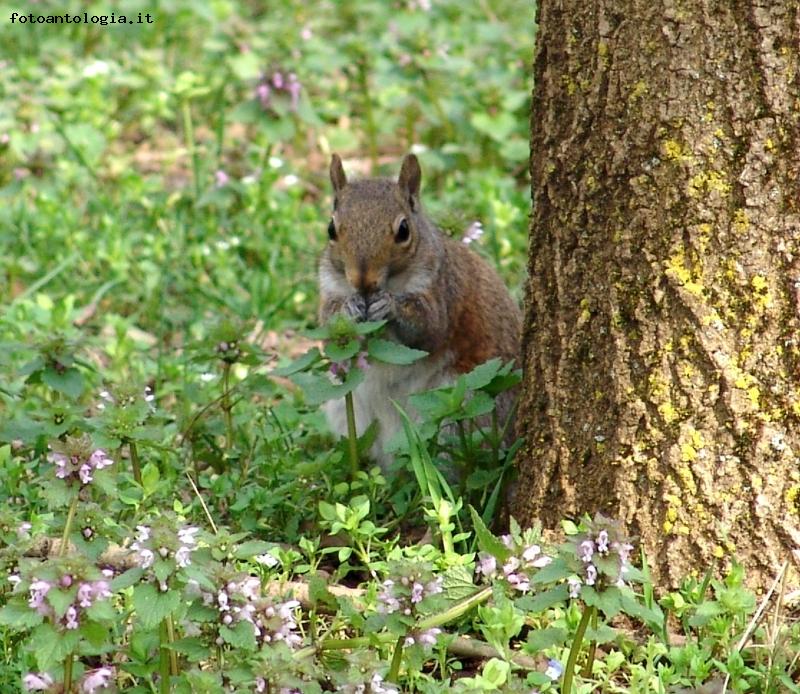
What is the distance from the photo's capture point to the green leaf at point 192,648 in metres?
2.51

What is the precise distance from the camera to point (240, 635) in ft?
8.03

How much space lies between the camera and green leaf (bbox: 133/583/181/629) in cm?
240

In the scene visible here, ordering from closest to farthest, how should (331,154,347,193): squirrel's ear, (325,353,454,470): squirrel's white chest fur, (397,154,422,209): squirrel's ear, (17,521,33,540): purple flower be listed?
(17,521,33,540): purple flower, (325,353,454,470): squirrel's white chest fur, (397,154,422,209): squirrel's ear, (331,154,347,193): squirrel's ear

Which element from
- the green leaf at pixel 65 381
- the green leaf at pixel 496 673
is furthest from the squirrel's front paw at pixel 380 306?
the green leaf at pixel 496 673

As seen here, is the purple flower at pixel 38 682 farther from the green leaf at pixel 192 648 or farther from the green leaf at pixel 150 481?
the green leaf at pixel 150 481

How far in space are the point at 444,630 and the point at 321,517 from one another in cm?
56

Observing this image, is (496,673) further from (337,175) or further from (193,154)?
(193,154)

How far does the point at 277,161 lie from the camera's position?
5.98 meters

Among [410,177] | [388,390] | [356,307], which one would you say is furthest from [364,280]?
[410,177]

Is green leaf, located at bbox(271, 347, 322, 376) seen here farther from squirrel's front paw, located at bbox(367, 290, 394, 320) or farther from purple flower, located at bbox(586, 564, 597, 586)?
purple flower, located at bbox(586, 564, 597, 586)

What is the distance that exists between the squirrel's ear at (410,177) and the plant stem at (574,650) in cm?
188

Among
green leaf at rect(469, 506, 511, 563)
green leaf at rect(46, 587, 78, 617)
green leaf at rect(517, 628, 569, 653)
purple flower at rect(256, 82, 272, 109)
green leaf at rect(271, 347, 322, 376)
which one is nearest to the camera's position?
green leaf at rect(46, 587, 78, 617)

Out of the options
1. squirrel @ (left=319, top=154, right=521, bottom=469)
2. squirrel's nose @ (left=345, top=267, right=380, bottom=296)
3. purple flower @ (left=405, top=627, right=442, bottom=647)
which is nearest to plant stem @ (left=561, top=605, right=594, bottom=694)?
purple flower @ (left=405, top=627, right=442, bottom=647)

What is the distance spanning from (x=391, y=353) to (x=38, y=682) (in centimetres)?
120
